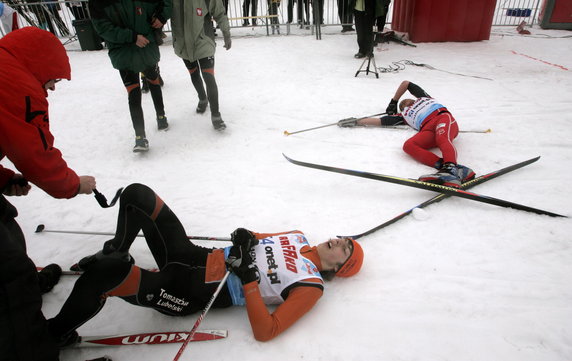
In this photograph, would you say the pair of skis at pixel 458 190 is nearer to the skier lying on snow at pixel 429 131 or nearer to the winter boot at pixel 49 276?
the skier lying on snow at pixel 429 131

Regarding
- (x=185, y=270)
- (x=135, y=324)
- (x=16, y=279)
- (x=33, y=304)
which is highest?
(x=16, y=279)

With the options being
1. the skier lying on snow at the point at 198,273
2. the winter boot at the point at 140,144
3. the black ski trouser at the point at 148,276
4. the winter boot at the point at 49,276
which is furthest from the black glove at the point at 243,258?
the winter boot at the point at 140,144

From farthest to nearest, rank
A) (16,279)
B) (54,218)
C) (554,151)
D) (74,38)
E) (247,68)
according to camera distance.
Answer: (74,38), (247,68), (554,151), (54,218), (16,279)

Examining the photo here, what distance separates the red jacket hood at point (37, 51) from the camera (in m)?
1.60

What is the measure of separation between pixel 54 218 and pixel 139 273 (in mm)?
1897

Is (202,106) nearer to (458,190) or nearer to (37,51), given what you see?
(37,51)

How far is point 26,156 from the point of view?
5.14ft

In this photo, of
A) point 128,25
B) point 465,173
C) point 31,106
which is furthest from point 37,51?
point 465,173

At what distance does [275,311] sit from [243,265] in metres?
0.33

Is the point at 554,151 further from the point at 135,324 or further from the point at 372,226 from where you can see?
the point at 135,324

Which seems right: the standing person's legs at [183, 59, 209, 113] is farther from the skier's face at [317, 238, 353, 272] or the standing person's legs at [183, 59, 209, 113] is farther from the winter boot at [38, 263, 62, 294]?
the skier's face at [317, 238, 353, 272]

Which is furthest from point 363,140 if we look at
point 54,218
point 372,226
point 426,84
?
point 54,218

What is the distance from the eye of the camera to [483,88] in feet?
18.4

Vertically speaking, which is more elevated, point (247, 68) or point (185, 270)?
point (247, 68)
